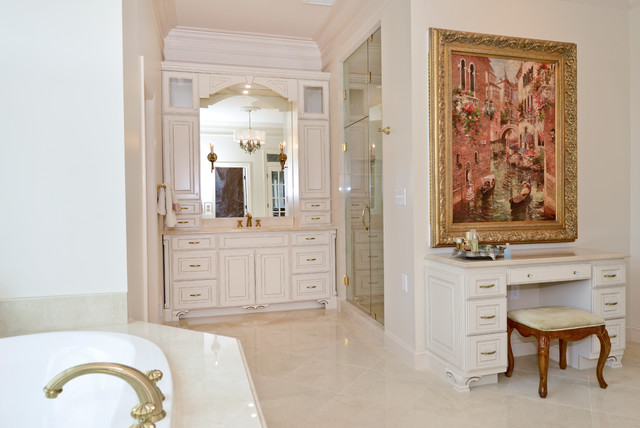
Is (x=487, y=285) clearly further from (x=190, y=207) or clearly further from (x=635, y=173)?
(x=190, y=207)

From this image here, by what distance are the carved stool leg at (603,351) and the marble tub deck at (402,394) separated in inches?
2.3

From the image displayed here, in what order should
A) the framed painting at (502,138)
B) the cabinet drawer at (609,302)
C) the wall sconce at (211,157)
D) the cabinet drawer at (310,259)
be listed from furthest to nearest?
the wall sconce at (211,157) → the cabinet drawer at (310,259) → the framed painting at (502,138) → the cabinet drawer at (609,302)

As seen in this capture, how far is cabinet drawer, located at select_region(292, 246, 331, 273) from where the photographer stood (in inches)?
177

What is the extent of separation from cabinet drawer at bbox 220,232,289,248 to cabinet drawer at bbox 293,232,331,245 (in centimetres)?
11

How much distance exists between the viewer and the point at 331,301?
4605 mm

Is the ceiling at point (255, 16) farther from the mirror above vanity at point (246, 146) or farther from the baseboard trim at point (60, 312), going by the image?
the baseboard trim at point (60, 312)

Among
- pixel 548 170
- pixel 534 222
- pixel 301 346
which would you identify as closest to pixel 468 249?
pixel 534 222

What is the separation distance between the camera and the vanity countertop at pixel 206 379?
1135 millimetres

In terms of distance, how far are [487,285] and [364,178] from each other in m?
1.61

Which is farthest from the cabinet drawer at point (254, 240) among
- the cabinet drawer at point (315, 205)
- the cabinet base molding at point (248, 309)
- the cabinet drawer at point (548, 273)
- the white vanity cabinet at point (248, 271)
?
the cabinet drawer at point (548, 273)

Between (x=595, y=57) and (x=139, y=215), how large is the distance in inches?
140

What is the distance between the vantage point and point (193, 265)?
4207 mm

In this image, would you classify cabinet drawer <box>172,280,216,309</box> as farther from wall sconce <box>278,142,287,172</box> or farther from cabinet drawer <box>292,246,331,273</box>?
wall sconce <box>278,142,287,172</box>

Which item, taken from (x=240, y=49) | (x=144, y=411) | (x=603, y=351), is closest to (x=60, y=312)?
(x=144, y=411)
